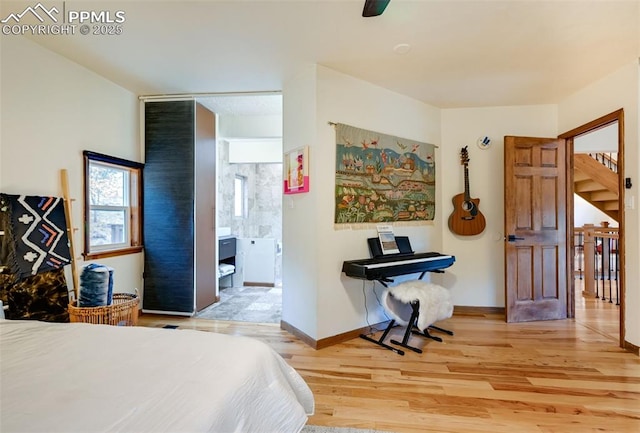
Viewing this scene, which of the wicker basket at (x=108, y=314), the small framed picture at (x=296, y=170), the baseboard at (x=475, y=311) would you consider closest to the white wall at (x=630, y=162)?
the baseboard at (x=475, y=311)

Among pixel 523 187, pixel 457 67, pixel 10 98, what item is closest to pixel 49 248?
pixel 10 98

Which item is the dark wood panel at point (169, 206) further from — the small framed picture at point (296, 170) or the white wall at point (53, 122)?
the small framed picture at point (296, 170)

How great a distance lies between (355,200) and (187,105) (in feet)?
7.31

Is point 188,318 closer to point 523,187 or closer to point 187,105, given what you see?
point 187,105

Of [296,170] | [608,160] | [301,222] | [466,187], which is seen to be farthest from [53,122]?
[608,160]

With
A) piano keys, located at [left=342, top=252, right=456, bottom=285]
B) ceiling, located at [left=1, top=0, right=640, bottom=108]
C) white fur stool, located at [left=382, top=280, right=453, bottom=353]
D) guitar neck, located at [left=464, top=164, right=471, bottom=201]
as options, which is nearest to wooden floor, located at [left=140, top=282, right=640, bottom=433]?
white fur stool, located at [left=382, top=280, right=453, bottom=353]

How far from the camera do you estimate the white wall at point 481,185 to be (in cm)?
365

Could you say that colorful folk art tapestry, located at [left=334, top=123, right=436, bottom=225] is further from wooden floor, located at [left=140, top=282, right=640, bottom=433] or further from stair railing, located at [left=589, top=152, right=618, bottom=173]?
stair railing, located at [left=589, top=152, right=618, bottom=173]

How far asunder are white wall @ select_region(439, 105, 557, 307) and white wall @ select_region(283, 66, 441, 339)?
3.25 feet

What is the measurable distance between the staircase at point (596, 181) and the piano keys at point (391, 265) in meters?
3.19

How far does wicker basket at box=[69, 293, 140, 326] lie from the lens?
2393 millimetres

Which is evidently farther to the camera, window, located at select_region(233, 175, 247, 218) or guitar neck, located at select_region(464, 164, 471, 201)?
window, located at select_region(233, 175, 247, 218)

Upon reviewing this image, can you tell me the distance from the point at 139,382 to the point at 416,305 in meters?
2.12

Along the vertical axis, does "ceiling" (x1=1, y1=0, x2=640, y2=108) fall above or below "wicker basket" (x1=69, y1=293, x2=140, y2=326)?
above
